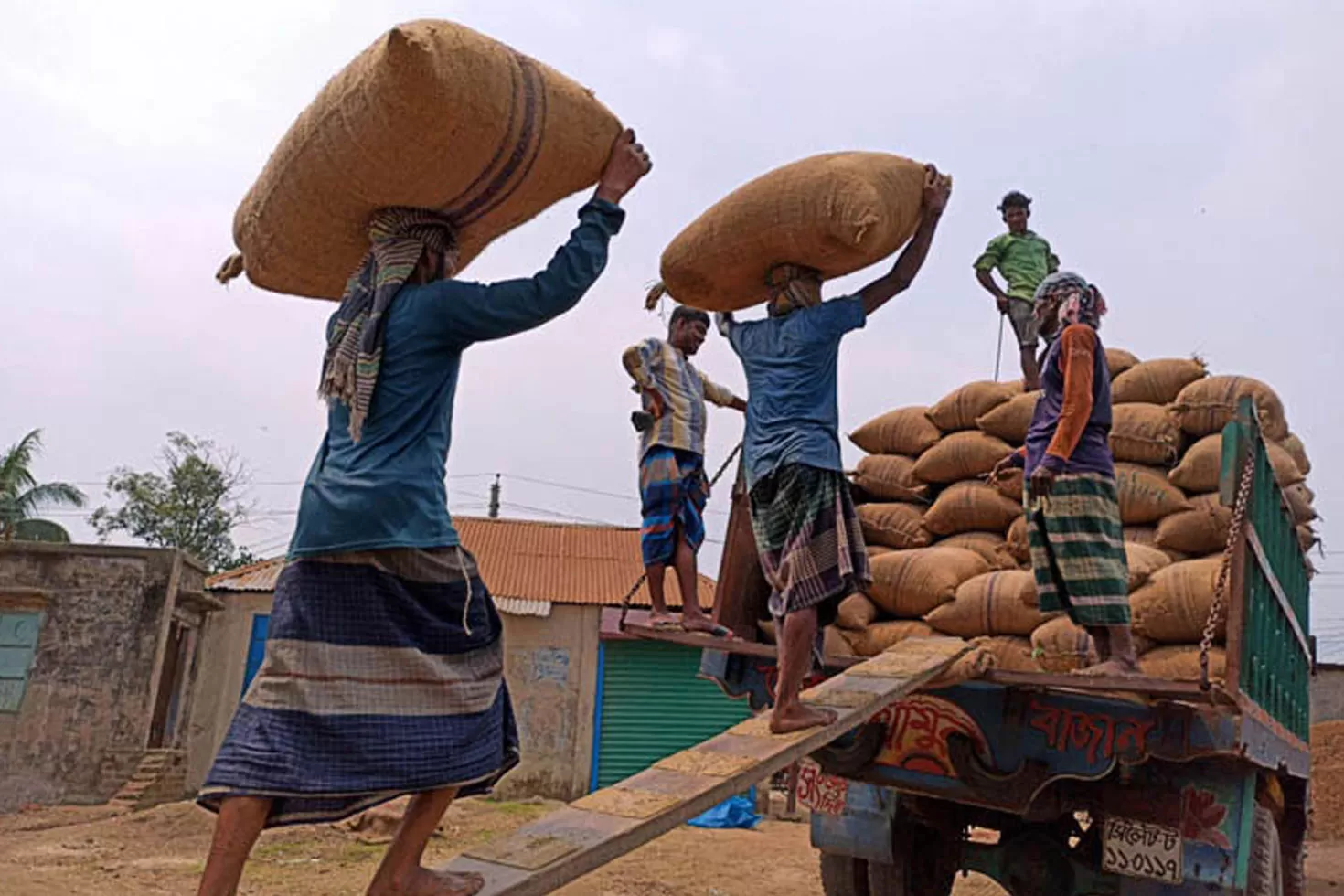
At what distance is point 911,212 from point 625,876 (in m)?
5.27

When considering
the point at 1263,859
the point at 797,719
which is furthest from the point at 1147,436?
the point at 797,719

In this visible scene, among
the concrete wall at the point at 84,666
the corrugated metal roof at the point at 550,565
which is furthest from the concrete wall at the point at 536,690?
the concrete wall at the point at 84,666

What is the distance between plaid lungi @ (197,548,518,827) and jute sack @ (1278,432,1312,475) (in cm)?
475

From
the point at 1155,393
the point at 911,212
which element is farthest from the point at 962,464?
the point at 911,212

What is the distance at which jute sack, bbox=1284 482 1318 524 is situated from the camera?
200 inches

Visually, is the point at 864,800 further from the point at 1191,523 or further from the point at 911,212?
the point at 911,212

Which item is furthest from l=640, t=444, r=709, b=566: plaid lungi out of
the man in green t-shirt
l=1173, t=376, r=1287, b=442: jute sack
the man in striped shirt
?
the man in green t-shirt

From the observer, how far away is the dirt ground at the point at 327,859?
6629 mm

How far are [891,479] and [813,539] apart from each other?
2512 mm

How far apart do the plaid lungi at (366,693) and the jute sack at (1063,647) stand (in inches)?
96.2

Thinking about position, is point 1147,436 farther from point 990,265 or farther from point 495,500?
point 495,500

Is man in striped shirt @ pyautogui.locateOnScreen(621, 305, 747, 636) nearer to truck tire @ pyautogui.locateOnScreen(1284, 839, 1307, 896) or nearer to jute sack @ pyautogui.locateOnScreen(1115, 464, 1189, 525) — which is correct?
jute sack @ pyautogui.locateOnScreen(1115, 464, 1189, 525)

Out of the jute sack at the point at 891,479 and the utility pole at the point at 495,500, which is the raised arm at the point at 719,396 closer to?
the jute sack at the point at 891,479

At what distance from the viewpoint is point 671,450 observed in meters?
4.57
